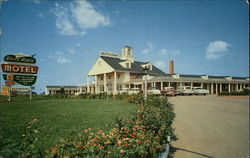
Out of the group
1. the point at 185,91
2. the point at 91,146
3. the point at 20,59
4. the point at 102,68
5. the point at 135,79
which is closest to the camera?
the point at 91,146

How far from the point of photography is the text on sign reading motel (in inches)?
84.9

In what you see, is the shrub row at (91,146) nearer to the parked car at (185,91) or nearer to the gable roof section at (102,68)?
the gable roof section at (102,68)

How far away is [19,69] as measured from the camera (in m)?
2.27

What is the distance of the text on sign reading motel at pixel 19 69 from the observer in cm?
216

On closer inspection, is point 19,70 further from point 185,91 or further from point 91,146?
point 185,91

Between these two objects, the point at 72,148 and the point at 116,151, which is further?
the point at 116,151

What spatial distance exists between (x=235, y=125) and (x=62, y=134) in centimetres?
740

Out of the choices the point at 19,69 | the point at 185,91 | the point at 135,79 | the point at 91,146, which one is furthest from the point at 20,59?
the point at 185,91

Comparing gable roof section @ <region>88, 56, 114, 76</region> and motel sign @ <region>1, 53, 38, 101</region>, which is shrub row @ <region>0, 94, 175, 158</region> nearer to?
motel sign @ <region>1, 53, 38, 101</region>

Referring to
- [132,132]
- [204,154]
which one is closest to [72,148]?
[132,132]

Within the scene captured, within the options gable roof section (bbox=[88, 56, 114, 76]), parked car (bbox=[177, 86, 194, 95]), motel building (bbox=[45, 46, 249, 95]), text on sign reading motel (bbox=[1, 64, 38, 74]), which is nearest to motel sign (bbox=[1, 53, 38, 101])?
text on sign reading motel (bbox=[1, 64, 38, 74])

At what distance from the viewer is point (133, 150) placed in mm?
2449

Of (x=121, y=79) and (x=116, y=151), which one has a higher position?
(x=121, y=79)

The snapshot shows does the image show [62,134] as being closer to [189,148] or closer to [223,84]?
[189,148]
